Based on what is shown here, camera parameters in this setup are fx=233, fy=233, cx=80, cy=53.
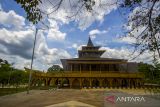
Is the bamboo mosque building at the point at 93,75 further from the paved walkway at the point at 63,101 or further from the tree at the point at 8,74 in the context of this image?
the paved walkway at the point at 63,101

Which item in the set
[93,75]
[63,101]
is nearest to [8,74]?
[93,75]

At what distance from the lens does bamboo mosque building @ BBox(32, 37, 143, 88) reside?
167 feet

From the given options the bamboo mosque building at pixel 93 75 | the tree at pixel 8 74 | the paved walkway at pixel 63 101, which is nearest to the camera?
the paved walkway at pixel 63 101

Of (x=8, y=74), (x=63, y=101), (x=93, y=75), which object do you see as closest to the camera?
(x=63, y=101)

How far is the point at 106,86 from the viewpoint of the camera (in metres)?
52.6

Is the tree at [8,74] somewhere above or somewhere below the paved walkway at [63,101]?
above

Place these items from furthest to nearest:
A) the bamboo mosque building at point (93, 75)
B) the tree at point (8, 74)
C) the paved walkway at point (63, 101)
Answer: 1. the tree at point (8, 74)
2. the bamboo mosque building at point (93, 75)
3. the paved walkway at point (63, 101)

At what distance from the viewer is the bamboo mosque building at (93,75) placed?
2005 inches

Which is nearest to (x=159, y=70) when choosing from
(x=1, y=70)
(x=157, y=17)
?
(x=157, y=17)

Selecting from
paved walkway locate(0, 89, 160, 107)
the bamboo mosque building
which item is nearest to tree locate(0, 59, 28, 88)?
the bamboo mosque building

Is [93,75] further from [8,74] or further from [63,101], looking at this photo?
[63,101]

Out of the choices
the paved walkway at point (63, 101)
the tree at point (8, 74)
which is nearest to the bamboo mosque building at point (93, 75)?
the tree at point (8, 74)

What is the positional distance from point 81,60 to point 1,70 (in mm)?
22813

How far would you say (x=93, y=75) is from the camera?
50906 mm
